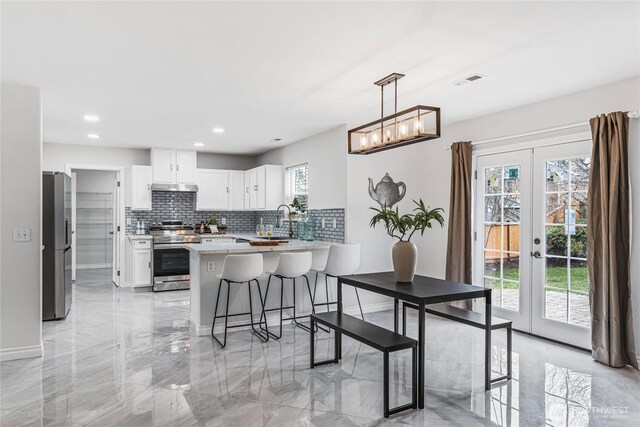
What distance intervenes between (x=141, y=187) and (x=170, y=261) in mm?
1379

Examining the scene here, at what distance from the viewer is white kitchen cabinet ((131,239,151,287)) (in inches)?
268

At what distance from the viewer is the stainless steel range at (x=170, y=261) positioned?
22.3ft

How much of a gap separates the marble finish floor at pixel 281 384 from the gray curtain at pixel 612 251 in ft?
0.65

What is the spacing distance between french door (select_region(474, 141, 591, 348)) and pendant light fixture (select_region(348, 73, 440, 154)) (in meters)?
1.82

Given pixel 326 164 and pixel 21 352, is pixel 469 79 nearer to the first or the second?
pixel 326 164

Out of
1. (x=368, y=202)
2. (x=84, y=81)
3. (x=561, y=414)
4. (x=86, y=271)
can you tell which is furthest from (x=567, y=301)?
(x=86, y=271)

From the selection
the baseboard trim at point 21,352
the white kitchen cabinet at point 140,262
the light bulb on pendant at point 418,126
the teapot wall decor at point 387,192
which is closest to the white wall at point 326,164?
the teapot wall decor at point 387,192

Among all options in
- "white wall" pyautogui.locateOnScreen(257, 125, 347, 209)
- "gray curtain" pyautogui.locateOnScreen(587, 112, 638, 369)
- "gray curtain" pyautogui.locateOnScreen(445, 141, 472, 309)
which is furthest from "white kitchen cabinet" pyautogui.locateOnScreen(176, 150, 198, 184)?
"gray curtain" pyautogui.locateOnScreen(587, 112, 638, 369)

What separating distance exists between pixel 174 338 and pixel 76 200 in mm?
6485

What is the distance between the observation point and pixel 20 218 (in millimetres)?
3674

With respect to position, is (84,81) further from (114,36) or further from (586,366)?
(586,366)

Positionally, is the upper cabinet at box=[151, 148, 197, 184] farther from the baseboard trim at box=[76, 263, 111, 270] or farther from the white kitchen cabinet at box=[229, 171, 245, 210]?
the baseboard trim at box=[76, 263, 111, 270]

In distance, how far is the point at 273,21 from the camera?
2529mm

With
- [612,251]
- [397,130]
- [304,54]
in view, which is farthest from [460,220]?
[304,54]
